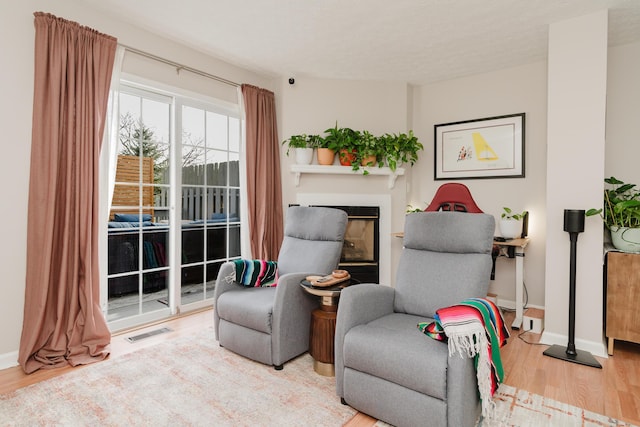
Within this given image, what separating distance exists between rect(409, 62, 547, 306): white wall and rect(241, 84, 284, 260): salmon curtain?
5.73ft

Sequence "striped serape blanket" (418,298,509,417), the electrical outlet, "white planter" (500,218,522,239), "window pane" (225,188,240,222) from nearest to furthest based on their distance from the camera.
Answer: "striped serape blanket" (418,298,509,417)
the electrical outlet
"white planter" (500,218,522,239)
"window pane" (225,188,240,222)

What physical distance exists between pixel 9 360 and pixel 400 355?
2598 millimetres

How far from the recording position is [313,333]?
240 centimetres

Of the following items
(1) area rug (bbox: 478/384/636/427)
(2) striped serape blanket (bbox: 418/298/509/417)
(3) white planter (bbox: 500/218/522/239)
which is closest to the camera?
(2) striped serape blanket (bbox: 418/298/509/417)

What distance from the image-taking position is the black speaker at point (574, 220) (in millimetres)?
2612

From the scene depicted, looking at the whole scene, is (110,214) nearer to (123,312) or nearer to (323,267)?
(123,312)

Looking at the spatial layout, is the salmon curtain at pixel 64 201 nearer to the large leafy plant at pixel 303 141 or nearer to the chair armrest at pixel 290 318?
the chair armrest at pixel 290 318

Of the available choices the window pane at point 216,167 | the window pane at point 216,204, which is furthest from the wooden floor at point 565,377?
the window pane at point 216,167

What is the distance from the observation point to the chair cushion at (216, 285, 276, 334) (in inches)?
94.7

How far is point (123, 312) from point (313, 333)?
192 centimetres

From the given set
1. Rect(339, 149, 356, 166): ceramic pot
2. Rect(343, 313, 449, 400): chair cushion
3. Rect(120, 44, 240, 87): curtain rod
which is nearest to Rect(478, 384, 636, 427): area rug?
Rect(343, 313, 449, 400): chair cushion

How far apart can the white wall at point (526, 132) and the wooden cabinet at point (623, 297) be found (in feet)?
3.47

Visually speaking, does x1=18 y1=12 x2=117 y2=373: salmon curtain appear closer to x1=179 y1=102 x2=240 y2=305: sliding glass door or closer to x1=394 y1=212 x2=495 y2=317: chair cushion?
x1=179 y1=102 x2=240 y2=305: sliding glass door

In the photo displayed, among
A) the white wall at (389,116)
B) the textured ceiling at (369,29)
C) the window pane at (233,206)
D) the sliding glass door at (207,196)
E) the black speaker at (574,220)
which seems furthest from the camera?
the window pane at (233,206)
